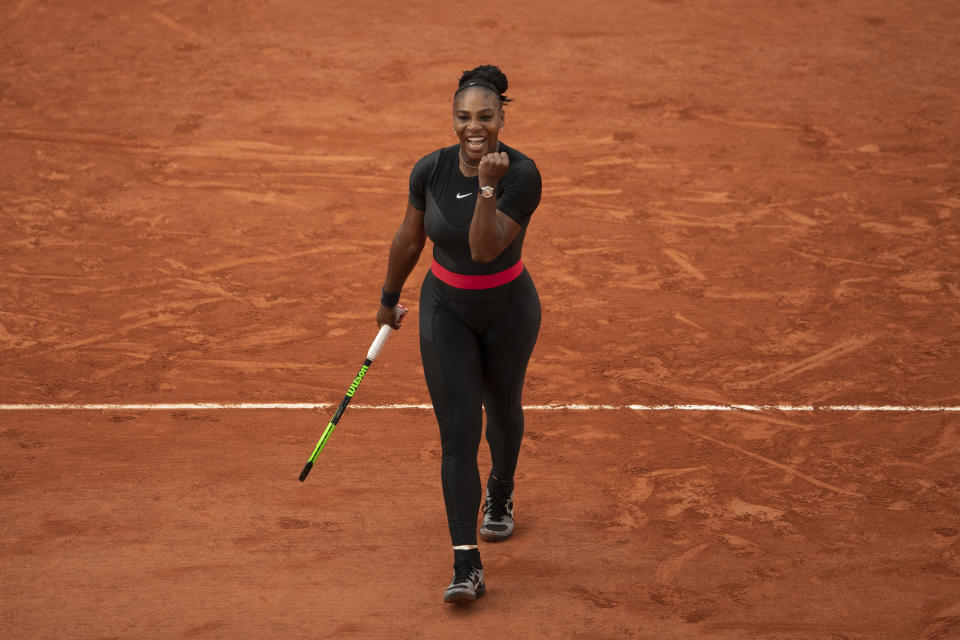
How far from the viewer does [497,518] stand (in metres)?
5.86

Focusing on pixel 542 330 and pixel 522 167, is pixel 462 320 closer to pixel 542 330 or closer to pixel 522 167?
pixel 522 167

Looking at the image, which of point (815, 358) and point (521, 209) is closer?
point (521, 209)

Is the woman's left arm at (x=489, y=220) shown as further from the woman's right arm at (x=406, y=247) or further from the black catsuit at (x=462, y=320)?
the woman's right arm at (x=406, y=247)

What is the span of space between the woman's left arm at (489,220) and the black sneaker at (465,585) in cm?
145

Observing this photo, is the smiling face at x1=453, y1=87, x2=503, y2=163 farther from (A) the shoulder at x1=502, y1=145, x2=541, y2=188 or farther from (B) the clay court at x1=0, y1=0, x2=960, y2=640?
(B) the clay court at x1=0, y1=0, x2=960, y2=640

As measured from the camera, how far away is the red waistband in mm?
5082

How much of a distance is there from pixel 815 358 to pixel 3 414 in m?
5.30

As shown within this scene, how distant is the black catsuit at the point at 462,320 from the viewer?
502 centimetres

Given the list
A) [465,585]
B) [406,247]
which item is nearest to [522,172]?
[406,247]

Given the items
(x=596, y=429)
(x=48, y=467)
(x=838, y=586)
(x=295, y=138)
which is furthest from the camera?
(x=295, y=138)

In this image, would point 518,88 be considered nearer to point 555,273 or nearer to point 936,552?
point 555,273

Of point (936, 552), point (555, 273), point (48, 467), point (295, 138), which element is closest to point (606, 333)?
point (555, 273)

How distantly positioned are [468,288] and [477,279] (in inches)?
2.3

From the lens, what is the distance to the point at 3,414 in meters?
7.06
